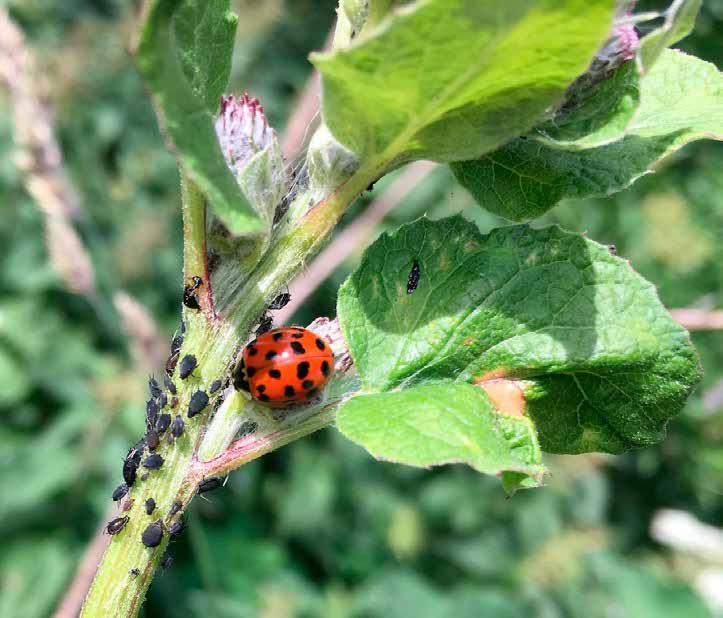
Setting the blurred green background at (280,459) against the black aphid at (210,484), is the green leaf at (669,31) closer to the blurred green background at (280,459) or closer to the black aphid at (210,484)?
the black aphid at (210,484)

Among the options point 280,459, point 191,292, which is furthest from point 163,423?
point 280,459

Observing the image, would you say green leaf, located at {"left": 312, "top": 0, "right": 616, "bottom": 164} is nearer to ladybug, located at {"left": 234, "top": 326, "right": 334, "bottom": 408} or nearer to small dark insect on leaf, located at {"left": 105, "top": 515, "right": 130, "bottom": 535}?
ladybug, located at {"left": 234, "top": 326, "right": 334, "bottom": 408}

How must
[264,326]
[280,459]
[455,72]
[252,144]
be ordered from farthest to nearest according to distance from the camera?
1. [280,459]
2. [264,326]
3. [252,144]
4. [455,72]

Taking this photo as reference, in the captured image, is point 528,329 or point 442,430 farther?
point 528,329

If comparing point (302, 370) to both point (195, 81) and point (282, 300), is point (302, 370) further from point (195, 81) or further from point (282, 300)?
point (195, 81)

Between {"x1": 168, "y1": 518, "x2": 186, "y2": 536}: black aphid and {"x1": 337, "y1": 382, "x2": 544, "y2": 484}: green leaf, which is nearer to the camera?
{"x1": 337, "y1": 382, "x2": 544, "y2": 484}: green leaf

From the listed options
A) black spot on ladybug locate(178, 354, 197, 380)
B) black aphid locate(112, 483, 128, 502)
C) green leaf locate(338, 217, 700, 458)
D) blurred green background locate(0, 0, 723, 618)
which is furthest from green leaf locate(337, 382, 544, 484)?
blurred green background locate(0, 0, 723, 618)
